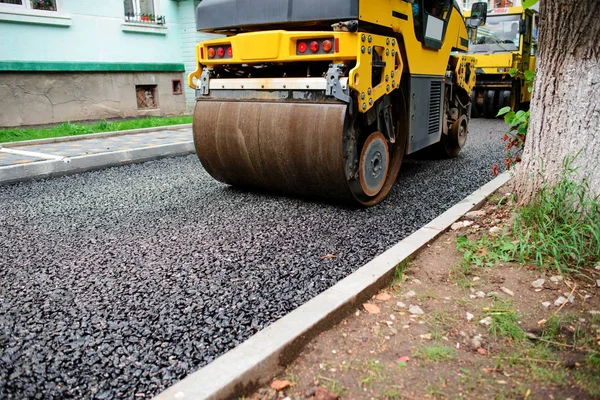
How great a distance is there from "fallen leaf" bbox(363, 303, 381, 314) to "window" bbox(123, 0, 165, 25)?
1164cm

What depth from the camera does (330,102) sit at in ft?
13.6

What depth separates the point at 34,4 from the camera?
10523mm

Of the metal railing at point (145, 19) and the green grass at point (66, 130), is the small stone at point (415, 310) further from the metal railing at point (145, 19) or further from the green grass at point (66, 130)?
the metal railing at point (145, 19)

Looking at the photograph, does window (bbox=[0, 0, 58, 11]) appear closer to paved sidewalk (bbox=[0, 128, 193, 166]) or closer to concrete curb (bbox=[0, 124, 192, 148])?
concrete curb (bbox=[0, 124, 192, 148])

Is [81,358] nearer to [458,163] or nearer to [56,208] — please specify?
[56,208]

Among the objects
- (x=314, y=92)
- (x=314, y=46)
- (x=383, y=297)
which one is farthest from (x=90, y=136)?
(x=383, y=297)

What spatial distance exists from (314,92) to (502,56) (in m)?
9.59

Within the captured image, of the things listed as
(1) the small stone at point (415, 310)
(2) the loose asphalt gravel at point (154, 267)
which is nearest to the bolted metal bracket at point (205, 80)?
(2) the loose asphalt gravel at point (154, 267)

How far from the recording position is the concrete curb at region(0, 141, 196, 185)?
618 centimetres

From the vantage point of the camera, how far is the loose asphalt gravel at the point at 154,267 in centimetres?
230

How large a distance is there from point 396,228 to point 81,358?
2623 millimetres

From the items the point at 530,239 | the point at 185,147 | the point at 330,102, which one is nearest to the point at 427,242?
the point at 530,239

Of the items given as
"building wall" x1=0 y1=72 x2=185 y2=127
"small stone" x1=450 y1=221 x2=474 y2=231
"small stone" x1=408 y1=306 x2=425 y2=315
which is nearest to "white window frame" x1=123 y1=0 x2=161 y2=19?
"building wall" x1=0 y1=72 x2=185 y2=127

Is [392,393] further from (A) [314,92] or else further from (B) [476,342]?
(A) [314,92]
